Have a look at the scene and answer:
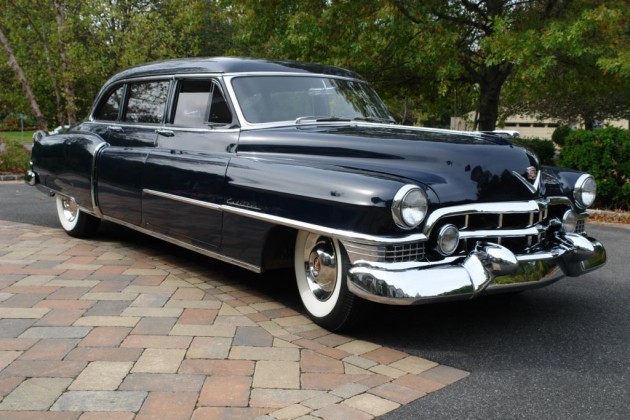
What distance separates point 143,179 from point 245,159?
4.09ft

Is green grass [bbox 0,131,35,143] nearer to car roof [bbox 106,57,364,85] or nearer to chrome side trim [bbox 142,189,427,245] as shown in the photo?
car roof [bbox 106,57,364,85]

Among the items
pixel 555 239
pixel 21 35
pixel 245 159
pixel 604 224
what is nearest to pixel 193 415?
pixel 245 159

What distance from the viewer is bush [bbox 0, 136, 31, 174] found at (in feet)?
45.9

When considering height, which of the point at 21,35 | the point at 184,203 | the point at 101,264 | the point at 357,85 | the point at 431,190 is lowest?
the point at 101,264

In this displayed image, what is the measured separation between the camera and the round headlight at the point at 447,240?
3.56 m

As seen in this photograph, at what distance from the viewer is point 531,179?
13.3 ft

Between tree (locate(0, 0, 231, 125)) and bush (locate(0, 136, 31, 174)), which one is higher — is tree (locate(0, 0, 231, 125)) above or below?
above

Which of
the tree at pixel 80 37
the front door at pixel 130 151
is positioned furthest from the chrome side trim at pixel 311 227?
the tree at pixel 80 37

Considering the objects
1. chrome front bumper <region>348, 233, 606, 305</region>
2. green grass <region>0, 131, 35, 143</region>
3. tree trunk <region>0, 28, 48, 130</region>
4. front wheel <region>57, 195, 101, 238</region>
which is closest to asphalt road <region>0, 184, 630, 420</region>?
chrome front bumper <region>348, 233, 606, 305</region>

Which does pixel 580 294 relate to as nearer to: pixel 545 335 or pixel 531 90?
pixel 545 335

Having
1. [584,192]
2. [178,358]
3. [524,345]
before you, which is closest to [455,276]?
[524,345]

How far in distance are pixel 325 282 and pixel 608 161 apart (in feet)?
22.9

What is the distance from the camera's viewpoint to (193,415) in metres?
2.81

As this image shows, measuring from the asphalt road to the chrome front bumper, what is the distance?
40 cm
